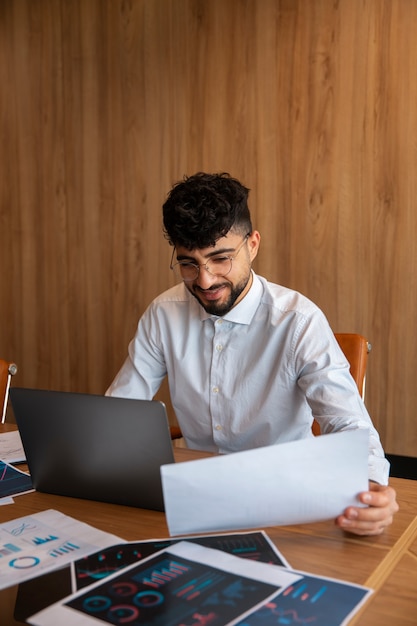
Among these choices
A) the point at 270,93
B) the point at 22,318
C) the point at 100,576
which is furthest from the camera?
the point at 22,318

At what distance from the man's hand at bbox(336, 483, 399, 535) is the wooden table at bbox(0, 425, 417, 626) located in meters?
0.02

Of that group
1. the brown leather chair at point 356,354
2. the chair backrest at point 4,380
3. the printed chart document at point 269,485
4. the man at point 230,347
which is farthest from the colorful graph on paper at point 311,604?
the chair backrest at point 4,380

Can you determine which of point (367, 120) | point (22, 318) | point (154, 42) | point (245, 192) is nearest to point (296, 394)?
point (245, 192)

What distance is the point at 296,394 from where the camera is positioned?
179cm

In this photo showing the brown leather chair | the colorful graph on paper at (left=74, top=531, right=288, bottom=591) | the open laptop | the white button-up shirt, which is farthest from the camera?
the brown leather chair

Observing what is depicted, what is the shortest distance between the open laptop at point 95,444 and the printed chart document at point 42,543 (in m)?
0.09

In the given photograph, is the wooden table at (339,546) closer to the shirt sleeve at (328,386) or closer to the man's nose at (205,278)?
the shirt sleeve at (328,386)

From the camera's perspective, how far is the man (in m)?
1.65

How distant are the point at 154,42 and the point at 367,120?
1305mm

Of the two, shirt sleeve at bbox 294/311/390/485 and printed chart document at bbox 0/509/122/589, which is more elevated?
shirt sleeve at bbox 294/311/390/485

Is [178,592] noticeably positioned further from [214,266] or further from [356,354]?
[356,354]

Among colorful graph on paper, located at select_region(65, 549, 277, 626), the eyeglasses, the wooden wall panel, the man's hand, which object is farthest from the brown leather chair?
the wooden wall panel

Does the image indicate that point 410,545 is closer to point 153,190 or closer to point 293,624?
point 293,624

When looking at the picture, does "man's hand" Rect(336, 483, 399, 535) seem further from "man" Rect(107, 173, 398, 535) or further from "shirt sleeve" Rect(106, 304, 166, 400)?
"shirt sleeve" Rect(106, 304, 166, 400)
